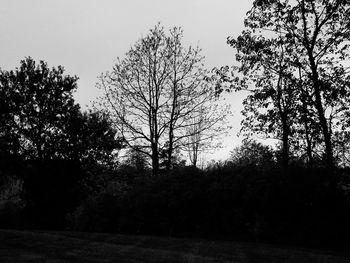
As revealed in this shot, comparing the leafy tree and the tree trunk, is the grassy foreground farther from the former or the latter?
the leafy tree

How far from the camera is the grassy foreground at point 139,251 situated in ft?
31.4

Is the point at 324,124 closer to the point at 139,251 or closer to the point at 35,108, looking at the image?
the point at 139,251

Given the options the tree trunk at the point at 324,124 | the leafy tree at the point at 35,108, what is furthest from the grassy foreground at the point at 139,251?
the leafy tree at the point at 35,108

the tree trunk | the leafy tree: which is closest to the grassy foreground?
the tree trunk

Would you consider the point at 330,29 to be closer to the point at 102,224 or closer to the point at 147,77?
the point at 102,224

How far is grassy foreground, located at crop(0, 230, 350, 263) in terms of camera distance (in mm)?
9586

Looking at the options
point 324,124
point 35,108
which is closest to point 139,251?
point 324,124

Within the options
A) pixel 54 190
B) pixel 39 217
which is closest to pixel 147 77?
pixel 54 190

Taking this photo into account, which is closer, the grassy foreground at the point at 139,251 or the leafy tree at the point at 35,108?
the grassy foreground at the point at 139,251

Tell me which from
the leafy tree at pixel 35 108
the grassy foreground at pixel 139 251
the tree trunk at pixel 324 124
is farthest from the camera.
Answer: the leafy tree at pixel 35 108

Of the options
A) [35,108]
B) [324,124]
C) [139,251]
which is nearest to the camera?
[139,251]

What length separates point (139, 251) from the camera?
423 inches

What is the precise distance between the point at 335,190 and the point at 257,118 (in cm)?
367

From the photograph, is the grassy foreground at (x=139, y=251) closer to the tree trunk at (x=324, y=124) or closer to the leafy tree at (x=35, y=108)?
the tree trunk at (x=324, y=124)
